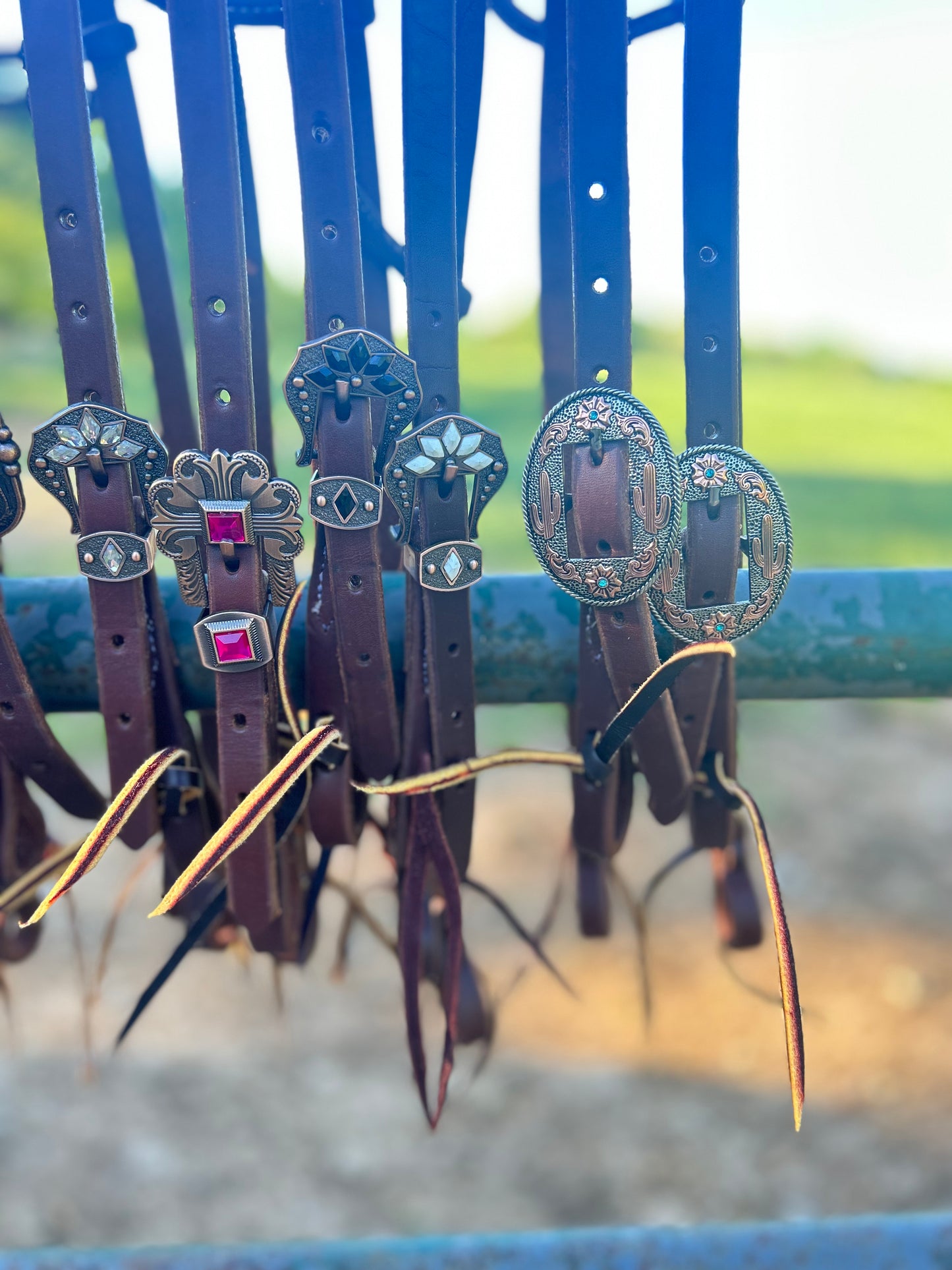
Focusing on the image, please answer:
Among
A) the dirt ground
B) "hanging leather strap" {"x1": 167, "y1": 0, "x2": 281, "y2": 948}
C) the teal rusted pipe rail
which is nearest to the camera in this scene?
"hanging leather strap" {"x1": 167, "y1": 0, "x2": 281, "y2": 948}

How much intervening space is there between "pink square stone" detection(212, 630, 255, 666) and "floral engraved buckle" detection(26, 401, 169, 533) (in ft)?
0.45

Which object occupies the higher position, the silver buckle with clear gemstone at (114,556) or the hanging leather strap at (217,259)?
the hanging leather strap at (217,259)

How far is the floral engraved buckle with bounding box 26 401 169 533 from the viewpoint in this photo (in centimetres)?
76

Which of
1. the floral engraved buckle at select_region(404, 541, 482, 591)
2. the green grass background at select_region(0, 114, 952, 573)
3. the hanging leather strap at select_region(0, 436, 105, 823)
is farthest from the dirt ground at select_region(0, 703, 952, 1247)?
the green grass background at select_region(0, 114, 952, 573)

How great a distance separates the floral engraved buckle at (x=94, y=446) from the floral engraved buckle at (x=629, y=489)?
0.32 metres

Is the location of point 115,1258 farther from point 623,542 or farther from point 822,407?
point 822,407

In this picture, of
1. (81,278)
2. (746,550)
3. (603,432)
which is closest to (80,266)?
(81,278)

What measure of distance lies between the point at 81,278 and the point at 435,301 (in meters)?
0.29

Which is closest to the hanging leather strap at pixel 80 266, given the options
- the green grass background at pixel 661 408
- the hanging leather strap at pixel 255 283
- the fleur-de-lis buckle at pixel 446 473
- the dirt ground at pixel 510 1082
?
the hanging leather strap at pixel 255 283

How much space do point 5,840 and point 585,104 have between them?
2.87 feet

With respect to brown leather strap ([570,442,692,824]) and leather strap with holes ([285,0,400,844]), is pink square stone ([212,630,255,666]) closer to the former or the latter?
leather strap with holes ([285,0,400,844])

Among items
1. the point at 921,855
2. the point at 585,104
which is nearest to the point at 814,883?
the point at 921,855

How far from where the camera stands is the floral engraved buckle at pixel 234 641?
783mm

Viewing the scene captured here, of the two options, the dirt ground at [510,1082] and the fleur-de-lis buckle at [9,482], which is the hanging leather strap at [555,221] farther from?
the dirt ground at [510,1082]
